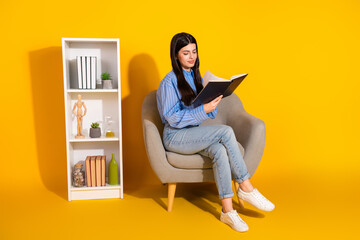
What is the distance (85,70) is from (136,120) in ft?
2.28

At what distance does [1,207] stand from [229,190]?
1.61 m

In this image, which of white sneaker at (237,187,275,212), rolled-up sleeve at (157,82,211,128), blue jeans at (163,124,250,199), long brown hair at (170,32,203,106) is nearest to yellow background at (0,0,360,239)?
white sneaker at (237,187,275,212)

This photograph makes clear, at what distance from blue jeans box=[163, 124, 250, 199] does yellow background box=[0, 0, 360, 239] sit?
360 mm

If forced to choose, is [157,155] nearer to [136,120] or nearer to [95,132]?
[95,132]

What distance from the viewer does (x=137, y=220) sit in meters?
2.64

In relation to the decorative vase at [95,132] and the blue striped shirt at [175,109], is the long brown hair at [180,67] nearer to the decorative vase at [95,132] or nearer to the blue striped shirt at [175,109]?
the blue striped shirt at [175,109]

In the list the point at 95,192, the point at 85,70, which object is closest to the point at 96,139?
the point at 95,192

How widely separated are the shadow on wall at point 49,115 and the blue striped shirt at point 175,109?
112 cm

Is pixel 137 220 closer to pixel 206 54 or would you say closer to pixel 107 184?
pixel 107 184

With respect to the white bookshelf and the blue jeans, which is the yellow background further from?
the blue jeans

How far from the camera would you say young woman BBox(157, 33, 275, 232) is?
2512mm

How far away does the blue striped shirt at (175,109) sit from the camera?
8.43 feet

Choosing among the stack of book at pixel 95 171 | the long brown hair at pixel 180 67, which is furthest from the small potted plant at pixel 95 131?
the long brown hair at pixel 180 67

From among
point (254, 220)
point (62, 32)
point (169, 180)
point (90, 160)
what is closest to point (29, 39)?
point (62, 32)
